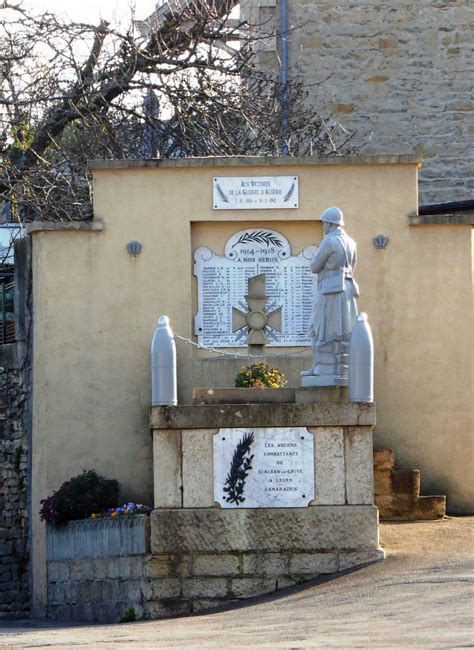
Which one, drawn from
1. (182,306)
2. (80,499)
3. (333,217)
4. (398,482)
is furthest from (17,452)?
(333,217)

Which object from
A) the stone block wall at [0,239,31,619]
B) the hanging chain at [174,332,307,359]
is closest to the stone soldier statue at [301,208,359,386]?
the hanging chain at [174,332,307,359]

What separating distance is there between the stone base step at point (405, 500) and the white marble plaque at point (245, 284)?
2.04 metres

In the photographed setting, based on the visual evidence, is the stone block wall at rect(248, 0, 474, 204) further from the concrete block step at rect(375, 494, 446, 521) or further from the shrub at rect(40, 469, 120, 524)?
the shrub at rect(40, 469, 120, 524)

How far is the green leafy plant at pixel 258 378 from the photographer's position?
1683cm

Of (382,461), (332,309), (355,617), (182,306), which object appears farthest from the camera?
(182,306)

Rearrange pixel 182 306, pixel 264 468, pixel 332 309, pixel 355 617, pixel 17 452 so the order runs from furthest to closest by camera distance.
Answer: pixel 17 452 → pixel 182 306 → pixel 332 309 → pixel 264 468 → pixel 355 617

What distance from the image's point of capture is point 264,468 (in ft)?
50.3

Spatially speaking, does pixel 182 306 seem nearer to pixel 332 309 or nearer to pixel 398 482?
pixel 332 309

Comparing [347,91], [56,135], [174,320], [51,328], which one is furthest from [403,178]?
[347,91]

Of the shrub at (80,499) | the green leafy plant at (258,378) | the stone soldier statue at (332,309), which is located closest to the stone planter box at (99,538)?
the shrub at (80,499)

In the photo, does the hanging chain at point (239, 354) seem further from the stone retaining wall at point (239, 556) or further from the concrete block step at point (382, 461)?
the stone retaining wall at point (239, 556)

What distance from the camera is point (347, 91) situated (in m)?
26.3

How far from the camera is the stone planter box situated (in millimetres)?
15438

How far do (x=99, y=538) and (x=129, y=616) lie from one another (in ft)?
3.86
